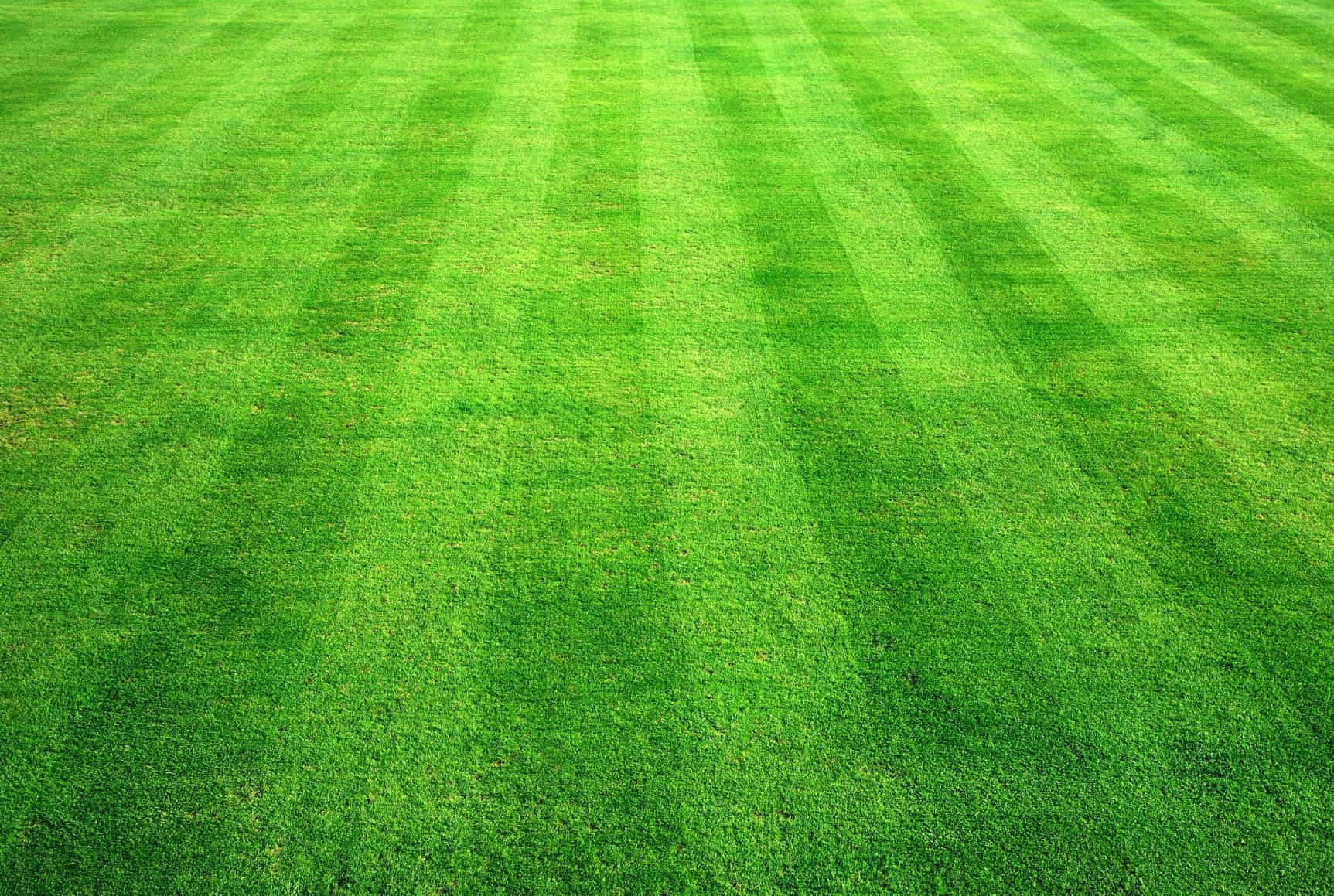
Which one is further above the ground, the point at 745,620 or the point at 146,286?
the point at 146,286

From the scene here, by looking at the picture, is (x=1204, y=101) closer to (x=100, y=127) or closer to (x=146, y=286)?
(x=146, y=286)

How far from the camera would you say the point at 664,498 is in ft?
17.4

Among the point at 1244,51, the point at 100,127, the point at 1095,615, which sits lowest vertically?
the point at 1095,615

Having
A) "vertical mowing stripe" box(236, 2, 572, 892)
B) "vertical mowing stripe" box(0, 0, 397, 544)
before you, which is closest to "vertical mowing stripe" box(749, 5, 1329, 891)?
"vertical mowing stripe" box(236, 2, 572, 892)

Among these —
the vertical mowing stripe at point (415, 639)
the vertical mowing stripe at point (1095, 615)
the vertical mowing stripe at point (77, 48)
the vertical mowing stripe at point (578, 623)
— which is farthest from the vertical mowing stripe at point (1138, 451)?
the vertical mowing stripe at point (77, 48)

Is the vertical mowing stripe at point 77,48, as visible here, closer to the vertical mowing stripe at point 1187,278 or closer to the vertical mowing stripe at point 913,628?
the vertical mowing stripe at point 913,628

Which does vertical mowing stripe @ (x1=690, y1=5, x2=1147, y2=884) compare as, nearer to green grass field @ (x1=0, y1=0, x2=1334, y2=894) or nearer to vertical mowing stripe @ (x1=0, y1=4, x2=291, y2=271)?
green grass field @ (x1=0, y1=0, x2=1334, y2=894)

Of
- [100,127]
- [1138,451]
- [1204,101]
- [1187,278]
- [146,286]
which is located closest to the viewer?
[1138,451]

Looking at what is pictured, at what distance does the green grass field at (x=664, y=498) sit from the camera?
3.78 meters

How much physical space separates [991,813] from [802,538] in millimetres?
1773

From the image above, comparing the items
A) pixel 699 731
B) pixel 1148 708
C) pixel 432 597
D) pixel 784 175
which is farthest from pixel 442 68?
pixel 1148 708

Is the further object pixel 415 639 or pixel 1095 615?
pixel 1095 615

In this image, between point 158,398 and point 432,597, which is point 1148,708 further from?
point 158,398

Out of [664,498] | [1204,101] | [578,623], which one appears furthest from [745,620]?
[1204,101]
